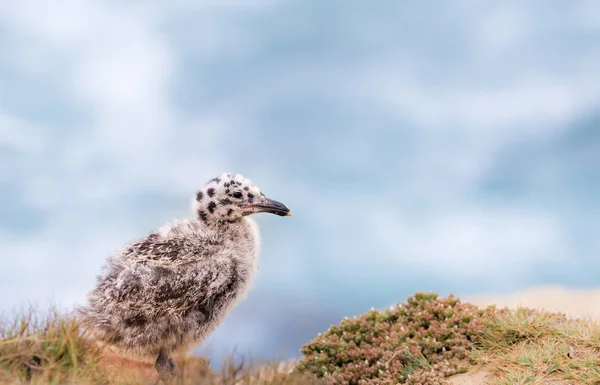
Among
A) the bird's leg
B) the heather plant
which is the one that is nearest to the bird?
the bird's leg

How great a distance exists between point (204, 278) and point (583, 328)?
5.93 metres

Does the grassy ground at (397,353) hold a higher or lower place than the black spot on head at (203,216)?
lower

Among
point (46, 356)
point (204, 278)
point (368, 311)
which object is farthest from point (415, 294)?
point (46, 356)

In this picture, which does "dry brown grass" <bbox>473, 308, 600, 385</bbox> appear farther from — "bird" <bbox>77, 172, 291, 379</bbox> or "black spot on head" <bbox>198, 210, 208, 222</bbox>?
"black spot on head" <bbox>198, 210, 208, 222</bbox>

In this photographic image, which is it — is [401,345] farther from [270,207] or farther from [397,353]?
[270,207]

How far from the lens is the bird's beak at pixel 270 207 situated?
923 cm

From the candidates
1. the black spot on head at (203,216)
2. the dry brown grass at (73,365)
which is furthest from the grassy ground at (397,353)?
the black spot on head at (203,216)

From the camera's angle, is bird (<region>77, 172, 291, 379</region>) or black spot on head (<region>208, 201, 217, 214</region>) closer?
bird (<region>77, 172, 291, 379</region>)

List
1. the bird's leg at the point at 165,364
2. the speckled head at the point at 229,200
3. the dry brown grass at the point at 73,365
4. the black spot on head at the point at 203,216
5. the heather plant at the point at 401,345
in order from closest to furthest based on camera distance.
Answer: the dry brown grass at the point at 73,365 < the bird's leg at the point at 165,364 < the speckled head at the point at 229,200 < the black spot on head at the point at 203,216 < the heather plant at the point at 401,345

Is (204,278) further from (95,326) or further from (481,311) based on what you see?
(481,311)

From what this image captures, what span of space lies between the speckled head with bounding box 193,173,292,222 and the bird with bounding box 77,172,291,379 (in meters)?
0.01

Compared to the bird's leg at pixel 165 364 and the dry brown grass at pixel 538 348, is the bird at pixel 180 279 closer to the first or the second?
the bird's leg at pixel 165 364

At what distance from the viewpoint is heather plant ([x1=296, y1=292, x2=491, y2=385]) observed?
32.6 feet

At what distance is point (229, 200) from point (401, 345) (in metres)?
3.70
